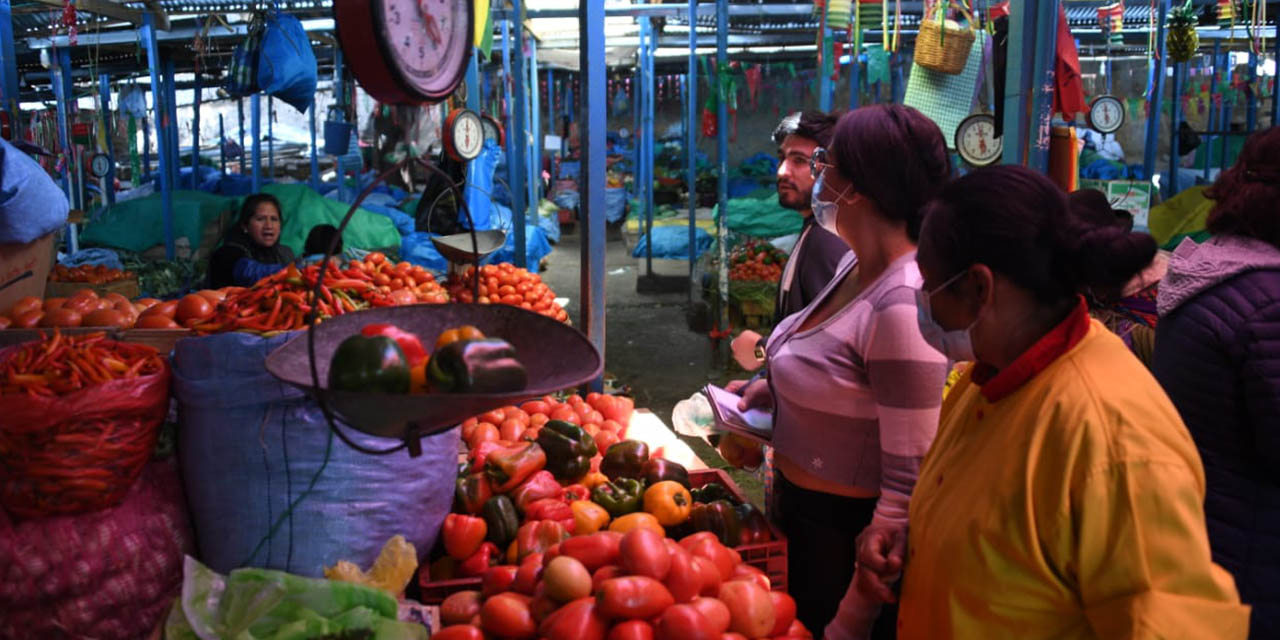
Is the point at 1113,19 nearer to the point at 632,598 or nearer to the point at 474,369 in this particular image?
the point at 632,598

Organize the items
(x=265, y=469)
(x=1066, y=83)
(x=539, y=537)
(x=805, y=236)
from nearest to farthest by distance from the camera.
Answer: (x=265, y=469)
(x=539, y=537)
(x=805, y=236)
(x=1066, y=83)

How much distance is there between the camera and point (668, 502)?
2.36 metres

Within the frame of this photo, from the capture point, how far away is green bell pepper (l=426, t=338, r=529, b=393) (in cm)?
115

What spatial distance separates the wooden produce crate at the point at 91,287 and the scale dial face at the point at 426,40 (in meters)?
5.52

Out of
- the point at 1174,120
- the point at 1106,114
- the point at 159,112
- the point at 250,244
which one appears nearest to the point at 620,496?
the point at 250,244

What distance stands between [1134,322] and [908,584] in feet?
6.44

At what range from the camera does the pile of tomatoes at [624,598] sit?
5.62 ft

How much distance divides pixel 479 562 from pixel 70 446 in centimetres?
98

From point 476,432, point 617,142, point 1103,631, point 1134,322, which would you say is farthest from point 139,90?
point 1103,631

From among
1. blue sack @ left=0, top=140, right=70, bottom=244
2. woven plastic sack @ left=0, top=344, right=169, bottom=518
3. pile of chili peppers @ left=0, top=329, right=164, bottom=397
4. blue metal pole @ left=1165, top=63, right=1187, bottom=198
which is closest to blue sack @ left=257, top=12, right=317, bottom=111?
blue sack @ left=0, top=140, right=70, bottom=244

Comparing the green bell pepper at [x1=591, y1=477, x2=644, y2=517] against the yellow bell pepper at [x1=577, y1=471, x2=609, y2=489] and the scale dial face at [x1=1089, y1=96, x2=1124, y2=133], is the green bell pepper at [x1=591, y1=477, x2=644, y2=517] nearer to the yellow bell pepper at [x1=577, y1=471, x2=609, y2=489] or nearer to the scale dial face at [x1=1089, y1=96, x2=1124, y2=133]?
the yellow bell pepper at [x1=577, y1=471, x2=609, y2=489]

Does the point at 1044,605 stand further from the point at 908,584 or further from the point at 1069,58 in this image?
the point at 1069,58

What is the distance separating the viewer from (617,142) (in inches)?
801

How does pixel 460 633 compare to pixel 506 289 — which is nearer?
pixel 460 633
